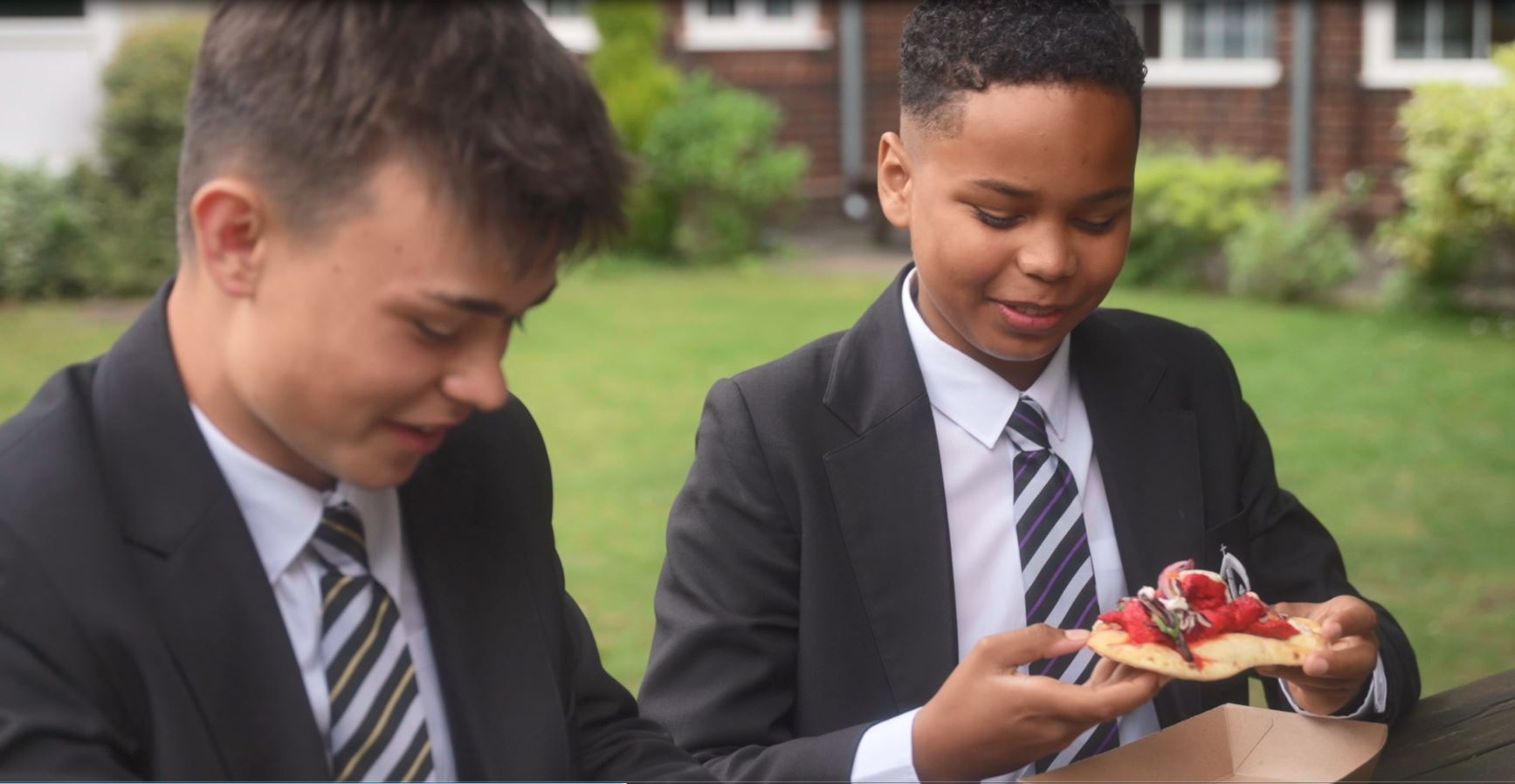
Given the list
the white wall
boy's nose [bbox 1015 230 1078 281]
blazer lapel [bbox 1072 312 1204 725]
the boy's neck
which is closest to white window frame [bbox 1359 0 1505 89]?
the white wall

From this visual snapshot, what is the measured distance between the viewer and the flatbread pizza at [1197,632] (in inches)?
81.0

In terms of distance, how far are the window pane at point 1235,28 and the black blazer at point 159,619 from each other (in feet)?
48.8

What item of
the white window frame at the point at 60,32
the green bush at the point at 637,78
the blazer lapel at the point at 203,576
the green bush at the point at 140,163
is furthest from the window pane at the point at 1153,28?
the blazer lapel at the point at 203,576

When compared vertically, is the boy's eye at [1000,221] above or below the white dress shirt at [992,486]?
above

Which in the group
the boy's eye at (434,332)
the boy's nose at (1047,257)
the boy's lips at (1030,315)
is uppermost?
the boy's eye at (434,332)

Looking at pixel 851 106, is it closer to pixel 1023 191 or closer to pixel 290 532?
pixel 1023 191

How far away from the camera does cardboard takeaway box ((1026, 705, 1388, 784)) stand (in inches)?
82.6

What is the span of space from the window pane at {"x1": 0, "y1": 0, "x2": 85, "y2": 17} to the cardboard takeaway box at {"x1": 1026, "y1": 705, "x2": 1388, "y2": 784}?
48.8ft

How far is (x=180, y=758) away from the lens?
1.72 meters

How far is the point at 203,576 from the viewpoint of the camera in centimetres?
174

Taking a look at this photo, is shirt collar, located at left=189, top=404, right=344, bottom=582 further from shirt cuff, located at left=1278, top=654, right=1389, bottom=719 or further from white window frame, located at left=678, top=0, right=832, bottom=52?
white window frame, located at left=678, top=0, right=832, bottom=52

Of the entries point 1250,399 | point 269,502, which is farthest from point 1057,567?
point 1250,399

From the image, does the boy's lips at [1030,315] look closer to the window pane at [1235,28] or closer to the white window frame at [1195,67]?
the white window frame at [1195,67]

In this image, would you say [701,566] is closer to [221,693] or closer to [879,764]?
[879,764]
